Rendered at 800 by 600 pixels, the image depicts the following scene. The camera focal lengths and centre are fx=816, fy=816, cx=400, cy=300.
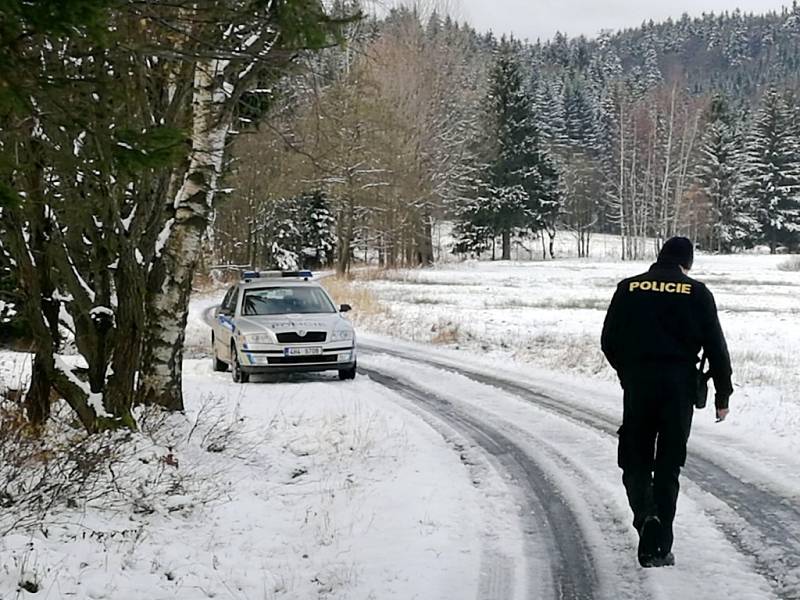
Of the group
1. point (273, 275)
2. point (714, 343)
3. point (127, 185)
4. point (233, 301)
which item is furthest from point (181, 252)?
point (273, 275)

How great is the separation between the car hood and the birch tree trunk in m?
4.37

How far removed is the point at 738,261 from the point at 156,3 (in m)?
59.8

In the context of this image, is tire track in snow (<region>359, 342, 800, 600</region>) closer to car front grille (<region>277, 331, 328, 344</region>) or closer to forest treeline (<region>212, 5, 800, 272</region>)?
car front grille (<region>277, 331, 328, 344</region>)

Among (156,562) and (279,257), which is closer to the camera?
(156,562)

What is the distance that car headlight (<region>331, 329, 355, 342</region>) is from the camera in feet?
43.2

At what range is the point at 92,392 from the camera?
24.4ft

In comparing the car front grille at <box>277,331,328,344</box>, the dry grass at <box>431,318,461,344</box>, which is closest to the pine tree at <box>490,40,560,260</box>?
the dry grass at <box>431,318,461,344</box>

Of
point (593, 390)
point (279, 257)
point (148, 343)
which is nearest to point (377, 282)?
point (279, 257)

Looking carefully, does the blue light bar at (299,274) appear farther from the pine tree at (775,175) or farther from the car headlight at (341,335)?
the pine tree at (775,175)

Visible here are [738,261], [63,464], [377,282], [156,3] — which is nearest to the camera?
[156,3]

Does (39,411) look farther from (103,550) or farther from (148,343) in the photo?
(103,550)

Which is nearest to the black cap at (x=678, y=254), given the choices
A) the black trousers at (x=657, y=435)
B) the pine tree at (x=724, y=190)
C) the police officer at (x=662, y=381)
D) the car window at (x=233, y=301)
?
the police officer at (x=662, y=381)

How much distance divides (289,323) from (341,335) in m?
0.86

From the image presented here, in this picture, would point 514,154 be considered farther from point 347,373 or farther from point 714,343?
point 714,343
